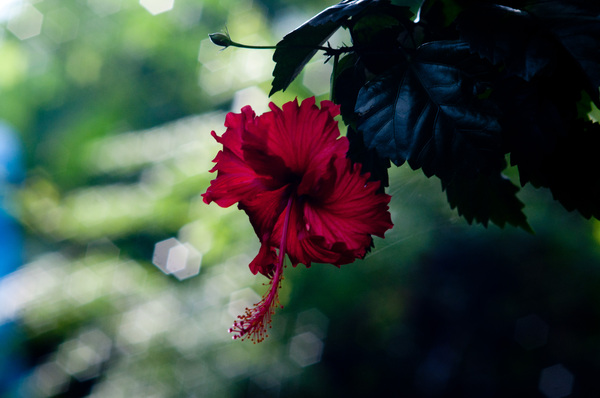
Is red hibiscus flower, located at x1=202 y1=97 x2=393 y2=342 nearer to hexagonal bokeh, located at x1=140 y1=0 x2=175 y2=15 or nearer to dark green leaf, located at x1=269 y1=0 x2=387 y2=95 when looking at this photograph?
dark green leaf, located at x1=269 y1=0 x2=387 y2=95

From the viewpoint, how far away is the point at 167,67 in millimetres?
4008

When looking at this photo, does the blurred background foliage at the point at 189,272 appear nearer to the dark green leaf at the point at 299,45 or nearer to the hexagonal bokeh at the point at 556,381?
the hexagonal bokeh at the point at 556,381

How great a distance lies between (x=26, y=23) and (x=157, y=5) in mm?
1142

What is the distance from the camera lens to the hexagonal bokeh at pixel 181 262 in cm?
365

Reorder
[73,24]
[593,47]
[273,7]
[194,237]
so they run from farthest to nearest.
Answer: [73,24] < [273,7] < [194,237] < [593,47]

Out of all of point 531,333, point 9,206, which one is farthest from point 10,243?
point 531,333

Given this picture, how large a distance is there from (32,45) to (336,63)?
173 inches

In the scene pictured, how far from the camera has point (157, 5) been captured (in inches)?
149

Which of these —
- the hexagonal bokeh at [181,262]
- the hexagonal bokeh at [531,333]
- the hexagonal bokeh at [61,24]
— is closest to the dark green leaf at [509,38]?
the hexagonal bokeh at [181,262]

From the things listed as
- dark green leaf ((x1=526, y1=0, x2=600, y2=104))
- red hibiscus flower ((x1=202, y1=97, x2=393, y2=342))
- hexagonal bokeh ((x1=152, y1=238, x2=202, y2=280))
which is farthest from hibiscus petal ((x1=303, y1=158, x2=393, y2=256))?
hexagonal bokeh ((x1=152, y1=238, x2=202, y2=280))

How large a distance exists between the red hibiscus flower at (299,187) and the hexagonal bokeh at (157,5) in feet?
12.6

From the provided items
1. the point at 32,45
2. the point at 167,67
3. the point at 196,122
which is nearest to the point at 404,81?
the point at 196,122

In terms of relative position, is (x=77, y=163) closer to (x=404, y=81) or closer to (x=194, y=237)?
(x=194, y=237)

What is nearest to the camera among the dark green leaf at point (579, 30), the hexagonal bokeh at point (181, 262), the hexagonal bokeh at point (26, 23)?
the dark green leaf at point (579, 30)
